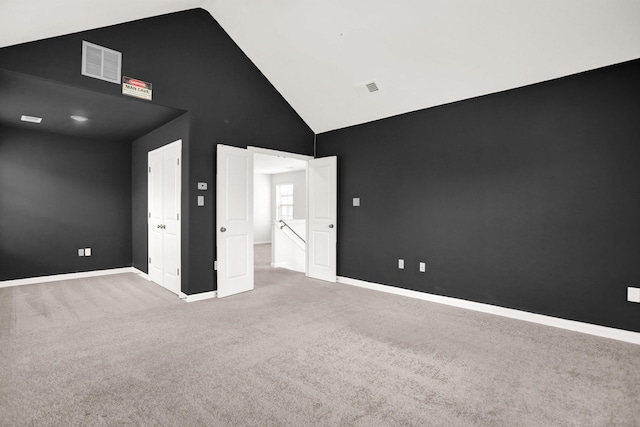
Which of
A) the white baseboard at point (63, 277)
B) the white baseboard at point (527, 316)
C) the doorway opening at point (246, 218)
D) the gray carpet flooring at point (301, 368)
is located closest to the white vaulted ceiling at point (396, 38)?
the doorway opening at point (246, 218)

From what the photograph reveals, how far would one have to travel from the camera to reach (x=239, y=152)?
4.79 m

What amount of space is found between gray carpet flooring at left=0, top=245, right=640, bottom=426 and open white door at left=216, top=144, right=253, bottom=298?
2.16 feet

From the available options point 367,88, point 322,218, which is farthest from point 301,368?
point 367,88

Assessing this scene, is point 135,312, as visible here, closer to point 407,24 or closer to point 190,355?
point 190,355

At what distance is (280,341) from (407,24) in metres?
3.50

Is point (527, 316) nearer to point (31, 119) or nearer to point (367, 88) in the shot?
point (367, 88)

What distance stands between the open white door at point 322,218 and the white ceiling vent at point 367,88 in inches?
48.6

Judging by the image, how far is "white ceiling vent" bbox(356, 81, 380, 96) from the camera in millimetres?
4449

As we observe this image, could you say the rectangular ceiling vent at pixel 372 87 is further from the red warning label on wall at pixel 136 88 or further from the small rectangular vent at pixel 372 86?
the red warning label on wall at pixel 136 88

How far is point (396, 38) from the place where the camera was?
12.1 feet

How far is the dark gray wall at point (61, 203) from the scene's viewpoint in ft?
16.9

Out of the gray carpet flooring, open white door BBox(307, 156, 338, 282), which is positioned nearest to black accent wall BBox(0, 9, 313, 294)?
open white door BBox(307, 156, 338, 282)

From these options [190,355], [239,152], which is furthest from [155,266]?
[190,355]

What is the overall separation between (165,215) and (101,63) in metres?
2.22
